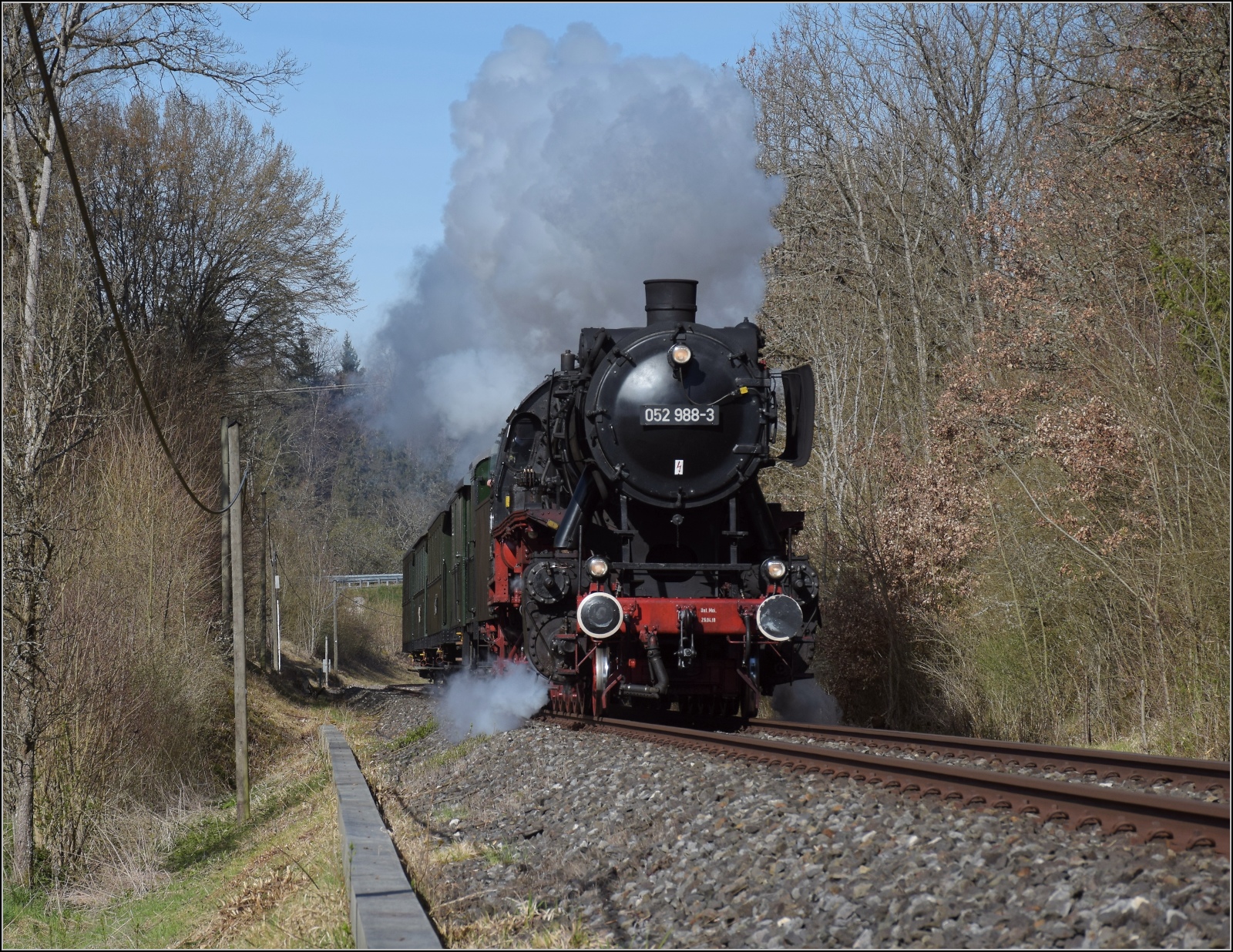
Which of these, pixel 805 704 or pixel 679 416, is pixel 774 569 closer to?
pixel 679 416

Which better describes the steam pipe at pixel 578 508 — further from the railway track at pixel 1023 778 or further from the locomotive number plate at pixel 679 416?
the railway track at pixel 1023 778

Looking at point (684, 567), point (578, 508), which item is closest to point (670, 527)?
point (684, 567)

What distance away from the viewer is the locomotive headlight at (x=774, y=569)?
37.1 ft

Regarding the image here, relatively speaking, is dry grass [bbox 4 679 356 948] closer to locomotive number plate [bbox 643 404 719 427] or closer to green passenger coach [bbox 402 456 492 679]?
green passenger coach [bbox 402 456 492 679]

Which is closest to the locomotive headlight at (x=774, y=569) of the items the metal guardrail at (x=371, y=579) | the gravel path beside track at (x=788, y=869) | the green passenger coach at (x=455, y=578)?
the gravel path beside track at (x=788, y=869)

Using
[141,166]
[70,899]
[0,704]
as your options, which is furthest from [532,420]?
[141,166]

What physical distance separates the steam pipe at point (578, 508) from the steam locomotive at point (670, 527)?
0.02 m

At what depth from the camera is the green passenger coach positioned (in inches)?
631

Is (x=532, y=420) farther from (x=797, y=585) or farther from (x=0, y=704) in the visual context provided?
(x=0, y=704)

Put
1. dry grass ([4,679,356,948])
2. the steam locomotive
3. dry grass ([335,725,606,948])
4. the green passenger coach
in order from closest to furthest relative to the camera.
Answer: dry grass ([335,725,606,948]) → dry grass ([4,679,356,948]) → the steam locomotive → the green passenger coach

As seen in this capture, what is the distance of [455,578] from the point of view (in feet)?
64.0

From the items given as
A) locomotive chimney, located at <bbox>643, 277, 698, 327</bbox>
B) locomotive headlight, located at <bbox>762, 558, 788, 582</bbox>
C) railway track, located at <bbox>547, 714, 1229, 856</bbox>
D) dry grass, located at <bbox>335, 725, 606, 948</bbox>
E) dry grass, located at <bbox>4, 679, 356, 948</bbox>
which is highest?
locomotive chimney, located at <bbox>643, 277, 698, 327</bbox>

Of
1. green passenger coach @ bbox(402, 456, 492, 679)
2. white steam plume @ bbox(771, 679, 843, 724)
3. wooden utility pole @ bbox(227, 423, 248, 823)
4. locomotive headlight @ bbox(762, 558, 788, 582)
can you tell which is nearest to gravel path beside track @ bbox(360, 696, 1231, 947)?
locomotive headlight @ bbox(762, 558, 788, 582)

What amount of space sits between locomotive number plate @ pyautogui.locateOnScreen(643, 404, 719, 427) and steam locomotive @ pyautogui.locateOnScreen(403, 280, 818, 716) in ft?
0.03
